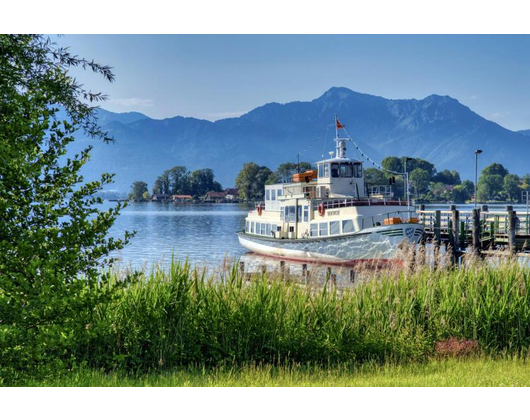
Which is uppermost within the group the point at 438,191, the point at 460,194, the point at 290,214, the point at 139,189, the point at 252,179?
the point at 252,179

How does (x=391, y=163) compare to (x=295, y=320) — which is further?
(x=391, y=163)

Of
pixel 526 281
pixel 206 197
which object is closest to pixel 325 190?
pixel 526 281

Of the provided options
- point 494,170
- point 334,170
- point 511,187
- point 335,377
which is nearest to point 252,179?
point 511,187

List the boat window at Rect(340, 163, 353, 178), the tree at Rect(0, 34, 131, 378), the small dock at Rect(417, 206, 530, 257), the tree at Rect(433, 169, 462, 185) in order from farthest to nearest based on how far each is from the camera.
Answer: the tree at Rect(433, 169, 462, 185)
the boat window at Rect(340, 163, 353, 178)
the small dock at Rect(417, 206, 530, 257)
the tree at Rect(0, 34, 131, 378)

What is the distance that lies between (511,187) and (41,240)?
402 feet

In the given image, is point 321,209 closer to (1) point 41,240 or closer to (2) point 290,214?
(2) point 290,214

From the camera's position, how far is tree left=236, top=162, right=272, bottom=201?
129 metres

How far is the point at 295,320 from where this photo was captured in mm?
10906

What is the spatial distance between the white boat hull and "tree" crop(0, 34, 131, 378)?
2514 cm

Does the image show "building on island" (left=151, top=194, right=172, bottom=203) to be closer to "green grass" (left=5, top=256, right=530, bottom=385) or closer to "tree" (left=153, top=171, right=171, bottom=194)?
"tree" (left=153, top=171, right=171, bottom=194)

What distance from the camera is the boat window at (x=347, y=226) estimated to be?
120 feet

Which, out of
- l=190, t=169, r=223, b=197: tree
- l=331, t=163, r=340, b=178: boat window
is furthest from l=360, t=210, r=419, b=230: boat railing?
l=190, t=169, r=223, b=197: tree

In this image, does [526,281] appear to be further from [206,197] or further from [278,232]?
[206,197]

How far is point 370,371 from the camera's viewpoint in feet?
33.0
